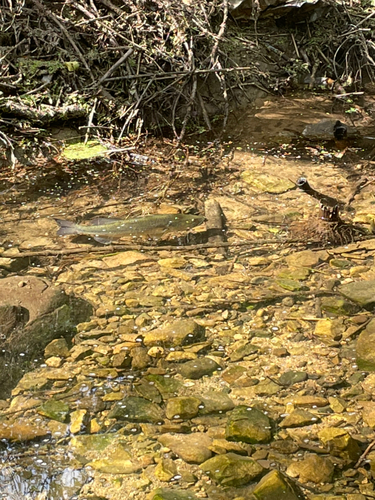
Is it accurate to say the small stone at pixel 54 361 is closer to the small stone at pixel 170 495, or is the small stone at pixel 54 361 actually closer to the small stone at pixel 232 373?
the small stone at pixel 232 373

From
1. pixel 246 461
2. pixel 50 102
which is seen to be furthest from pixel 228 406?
pixel 50 102

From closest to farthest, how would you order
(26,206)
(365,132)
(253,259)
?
(253,259) < (26,206) < (365,132)

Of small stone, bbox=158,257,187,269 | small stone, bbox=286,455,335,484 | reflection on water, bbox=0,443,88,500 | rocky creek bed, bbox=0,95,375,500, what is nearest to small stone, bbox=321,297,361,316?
rocky creek bed, bbox=0,95,375,500

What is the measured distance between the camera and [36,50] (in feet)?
21.1

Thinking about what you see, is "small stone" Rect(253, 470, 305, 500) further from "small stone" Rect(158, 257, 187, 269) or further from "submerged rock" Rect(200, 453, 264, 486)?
"small stone" Rect(158, 257, 187, 269)

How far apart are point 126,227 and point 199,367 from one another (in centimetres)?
172

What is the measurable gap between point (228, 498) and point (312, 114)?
18.6 ft

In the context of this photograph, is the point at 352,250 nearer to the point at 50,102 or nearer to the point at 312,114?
the point at 312,114

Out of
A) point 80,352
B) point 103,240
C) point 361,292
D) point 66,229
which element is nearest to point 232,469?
point 80,352

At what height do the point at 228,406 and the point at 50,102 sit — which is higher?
the point at 50,102

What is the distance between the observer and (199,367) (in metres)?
3.23

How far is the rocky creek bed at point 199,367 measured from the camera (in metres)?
2.51

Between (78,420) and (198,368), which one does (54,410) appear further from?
(198,368)

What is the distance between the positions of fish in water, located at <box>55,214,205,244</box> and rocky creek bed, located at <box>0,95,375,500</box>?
127mm
